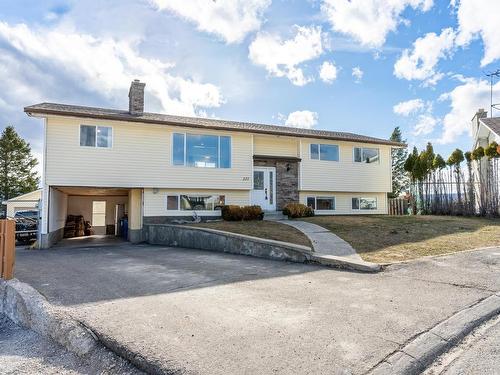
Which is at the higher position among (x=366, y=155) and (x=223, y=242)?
(x=366, y=155)

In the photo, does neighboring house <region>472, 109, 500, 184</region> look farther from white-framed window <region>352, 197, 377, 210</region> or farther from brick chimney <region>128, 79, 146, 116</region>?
brick chimney <region>128, 79, 146, 116</region>

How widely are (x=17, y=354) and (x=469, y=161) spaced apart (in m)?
19.6

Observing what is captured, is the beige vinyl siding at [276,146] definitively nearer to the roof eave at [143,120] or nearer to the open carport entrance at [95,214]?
the roof eave at [143,120]

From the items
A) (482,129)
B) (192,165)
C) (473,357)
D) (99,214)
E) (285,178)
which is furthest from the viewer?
(99,214)

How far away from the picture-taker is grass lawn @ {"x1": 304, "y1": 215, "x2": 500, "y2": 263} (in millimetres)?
9070

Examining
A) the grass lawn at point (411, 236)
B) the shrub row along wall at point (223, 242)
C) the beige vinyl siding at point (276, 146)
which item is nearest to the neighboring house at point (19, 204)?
the shrub row along wall at point (223, 242)

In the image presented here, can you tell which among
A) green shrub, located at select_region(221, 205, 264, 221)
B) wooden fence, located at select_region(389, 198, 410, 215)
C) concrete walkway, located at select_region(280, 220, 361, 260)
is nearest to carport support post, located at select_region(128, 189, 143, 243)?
green shrub, located at select_region(221, 205, 264, 221)

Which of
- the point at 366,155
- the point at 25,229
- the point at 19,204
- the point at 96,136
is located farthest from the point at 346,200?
the point at 19,204

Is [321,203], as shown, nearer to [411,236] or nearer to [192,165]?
[192,165]

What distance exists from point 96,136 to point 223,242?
8581 mm

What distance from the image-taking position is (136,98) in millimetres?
17453

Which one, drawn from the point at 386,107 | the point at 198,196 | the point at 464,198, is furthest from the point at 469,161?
the point at 198,196

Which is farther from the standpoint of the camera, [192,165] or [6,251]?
[192,165]

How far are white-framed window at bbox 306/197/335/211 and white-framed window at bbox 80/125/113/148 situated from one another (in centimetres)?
1136
